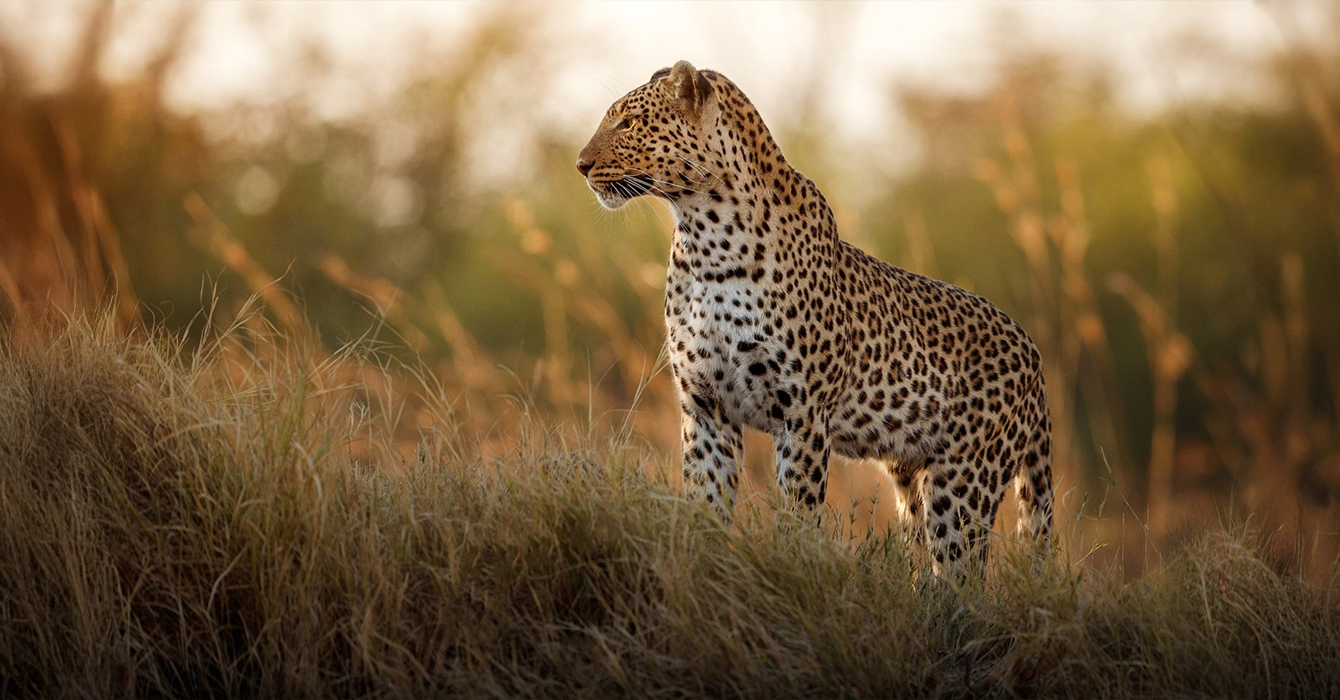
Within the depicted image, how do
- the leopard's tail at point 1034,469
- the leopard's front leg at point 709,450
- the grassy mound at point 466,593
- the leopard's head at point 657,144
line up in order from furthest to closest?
1. the leopard's tail at point 1034,469
2. the leopard's front leg at point 709,450
3. the leopard's head at point 657,144
4. the grassy mound at point 466,593

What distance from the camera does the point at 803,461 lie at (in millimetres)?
5219

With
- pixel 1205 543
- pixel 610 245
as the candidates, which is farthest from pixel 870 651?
pixel 610 245

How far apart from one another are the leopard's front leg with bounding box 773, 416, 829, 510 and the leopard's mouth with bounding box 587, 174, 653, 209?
1.06 meters

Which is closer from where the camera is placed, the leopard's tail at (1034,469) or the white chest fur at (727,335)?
the white chest fur at (727,335)

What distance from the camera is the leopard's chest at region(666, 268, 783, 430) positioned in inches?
206

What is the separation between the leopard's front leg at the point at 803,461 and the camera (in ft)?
17.0

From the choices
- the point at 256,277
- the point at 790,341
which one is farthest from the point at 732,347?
the point at 256,277

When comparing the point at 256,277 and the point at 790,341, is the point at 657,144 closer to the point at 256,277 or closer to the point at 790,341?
the point at 790,341

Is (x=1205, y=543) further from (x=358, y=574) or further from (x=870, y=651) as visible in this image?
(x=358, y=574)

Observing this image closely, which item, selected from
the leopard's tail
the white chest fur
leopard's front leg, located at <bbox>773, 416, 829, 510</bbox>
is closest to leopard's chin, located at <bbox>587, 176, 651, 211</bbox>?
the white chest fur

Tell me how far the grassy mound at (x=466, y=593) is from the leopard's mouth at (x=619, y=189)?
1.29 metres

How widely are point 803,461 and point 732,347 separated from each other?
1.71 feet

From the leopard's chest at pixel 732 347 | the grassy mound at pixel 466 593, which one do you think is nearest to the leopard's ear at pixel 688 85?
the leopard's chest at pixel 732 347

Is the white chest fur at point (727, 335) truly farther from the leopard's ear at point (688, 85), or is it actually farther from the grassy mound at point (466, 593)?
the grassy mound at point (466, 593)
